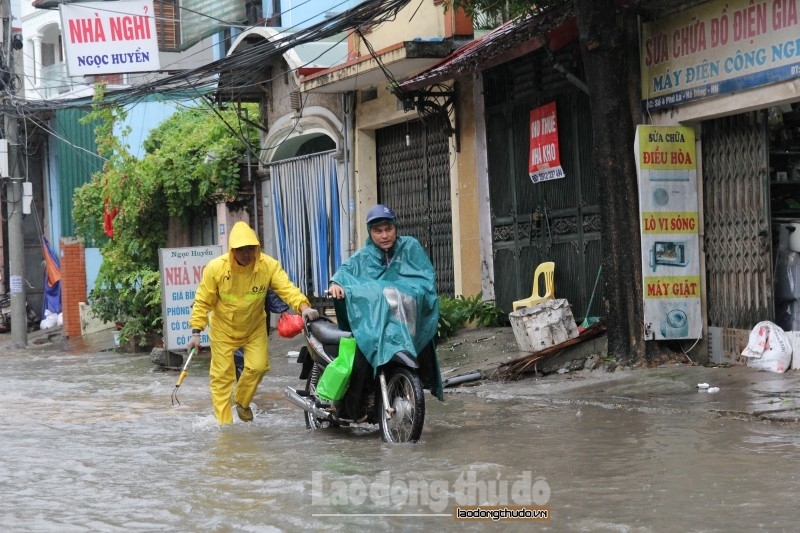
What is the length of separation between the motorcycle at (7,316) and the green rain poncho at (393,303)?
64.0 feet

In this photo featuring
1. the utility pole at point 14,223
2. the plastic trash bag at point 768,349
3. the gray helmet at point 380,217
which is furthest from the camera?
the utility pole at point 14,223

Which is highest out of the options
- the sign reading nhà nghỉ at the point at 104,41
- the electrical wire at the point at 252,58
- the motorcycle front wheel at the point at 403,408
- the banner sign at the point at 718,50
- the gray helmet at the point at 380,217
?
the sign reading nhà nghỉ at the point at 104,41

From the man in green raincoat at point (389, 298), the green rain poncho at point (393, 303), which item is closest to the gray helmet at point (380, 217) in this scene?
the man in green raincoat at point (389, 298)

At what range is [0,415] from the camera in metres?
11.3

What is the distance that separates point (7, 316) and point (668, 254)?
19351mm

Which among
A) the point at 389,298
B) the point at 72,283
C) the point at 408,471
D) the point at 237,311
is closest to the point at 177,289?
the point at 237,311

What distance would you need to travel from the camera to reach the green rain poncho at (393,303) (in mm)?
7914

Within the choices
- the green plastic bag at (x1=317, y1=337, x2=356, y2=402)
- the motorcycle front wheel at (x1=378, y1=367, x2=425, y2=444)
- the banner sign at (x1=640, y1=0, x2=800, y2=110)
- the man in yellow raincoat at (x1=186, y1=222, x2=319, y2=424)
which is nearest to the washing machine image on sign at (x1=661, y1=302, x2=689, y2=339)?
the banner sign at (x1=640, y1=0, x2=800, y2=110)

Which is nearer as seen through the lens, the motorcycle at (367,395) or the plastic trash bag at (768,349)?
the motorcycle at (367,395)

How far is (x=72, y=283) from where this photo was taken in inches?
979

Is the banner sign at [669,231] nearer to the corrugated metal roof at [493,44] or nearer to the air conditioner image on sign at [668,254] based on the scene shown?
the air conditioner image on sign at [668,254]

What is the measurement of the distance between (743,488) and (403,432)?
2522 millimetres

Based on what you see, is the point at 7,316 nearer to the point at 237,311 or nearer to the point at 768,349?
the point at 237,311

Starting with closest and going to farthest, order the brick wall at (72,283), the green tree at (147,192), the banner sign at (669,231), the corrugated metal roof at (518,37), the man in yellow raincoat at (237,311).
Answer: the man in yellow raincoat at (237,311), the banner sign at (669,231), the corrugated metal roof at (518,37), the green tree at (147,192), the brick wall at (72,283)
